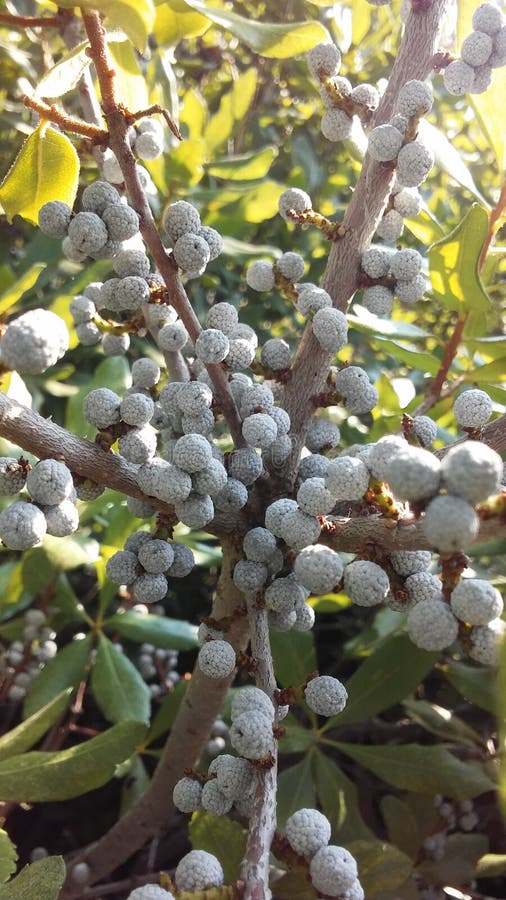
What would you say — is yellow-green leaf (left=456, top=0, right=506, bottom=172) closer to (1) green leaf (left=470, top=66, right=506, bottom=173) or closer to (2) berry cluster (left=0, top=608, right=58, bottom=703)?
(1) green leaf (left=470, top=66, right=506, bottom=173)

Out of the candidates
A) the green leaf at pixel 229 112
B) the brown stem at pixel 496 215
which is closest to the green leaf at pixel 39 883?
the brown stem at pixel 496 215

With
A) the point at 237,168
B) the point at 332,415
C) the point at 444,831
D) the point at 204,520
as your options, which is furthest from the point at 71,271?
the point at 444,831

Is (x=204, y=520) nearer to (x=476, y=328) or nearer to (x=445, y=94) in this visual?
(x=476, y=328)

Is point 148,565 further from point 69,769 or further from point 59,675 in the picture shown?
point 59,675

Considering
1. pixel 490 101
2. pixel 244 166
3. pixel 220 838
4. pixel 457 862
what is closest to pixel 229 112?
pixel 244 166

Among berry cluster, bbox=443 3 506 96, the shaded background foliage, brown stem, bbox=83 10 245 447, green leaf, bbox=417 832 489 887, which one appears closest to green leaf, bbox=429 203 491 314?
the shaded background foliage
